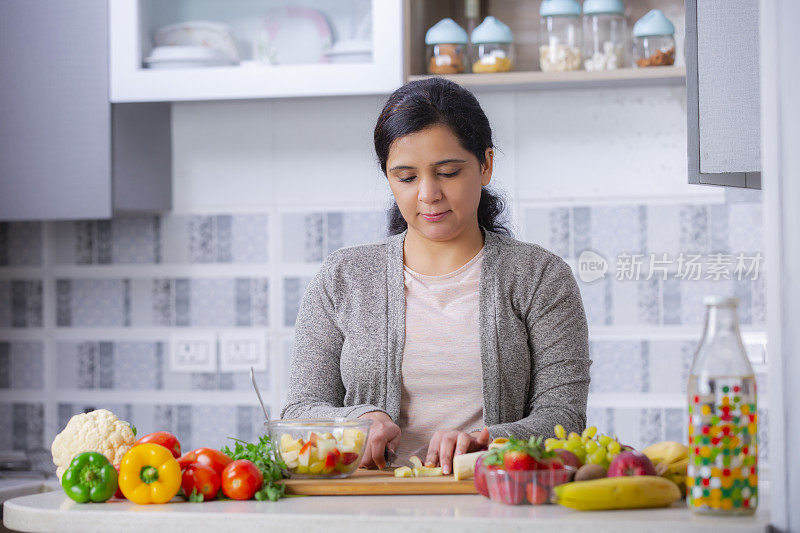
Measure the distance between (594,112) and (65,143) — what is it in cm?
136

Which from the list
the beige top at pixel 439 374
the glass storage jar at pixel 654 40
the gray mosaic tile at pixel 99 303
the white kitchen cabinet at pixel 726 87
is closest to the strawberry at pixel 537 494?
the beige top at pixel 439 374

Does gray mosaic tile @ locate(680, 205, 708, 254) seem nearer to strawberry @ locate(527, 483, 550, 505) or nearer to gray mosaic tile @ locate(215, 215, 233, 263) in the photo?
gray mosaic tile @ locate(215, 215, 233, 263)

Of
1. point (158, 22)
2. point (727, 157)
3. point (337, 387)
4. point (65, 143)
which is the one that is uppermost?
point (158, 22)

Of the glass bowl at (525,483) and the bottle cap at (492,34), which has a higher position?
the bottle cap at (492,34)

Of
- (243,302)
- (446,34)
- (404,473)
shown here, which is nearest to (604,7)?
(446,34)

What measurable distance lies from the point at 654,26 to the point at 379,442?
1372 mm

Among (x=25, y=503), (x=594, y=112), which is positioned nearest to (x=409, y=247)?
(x=25, y=503)

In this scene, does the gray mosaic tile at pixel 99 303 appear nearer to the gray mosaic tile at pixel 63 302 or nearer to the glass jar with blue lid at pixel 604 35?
the gray mosaic tile at pixel 63 302

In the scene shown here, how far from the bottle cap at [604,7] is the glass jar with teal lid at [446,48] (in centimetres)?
31

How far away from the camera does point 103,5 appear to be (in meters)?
2.54

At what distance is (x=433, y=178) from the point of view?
164 centimetres

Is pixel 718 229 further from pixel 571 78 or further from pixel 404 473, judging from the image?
pixel 404 473

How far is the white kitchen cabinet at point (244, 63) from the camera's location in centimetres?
239

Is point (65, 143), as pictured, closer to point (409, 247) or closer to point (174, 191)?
point (174, 191)
